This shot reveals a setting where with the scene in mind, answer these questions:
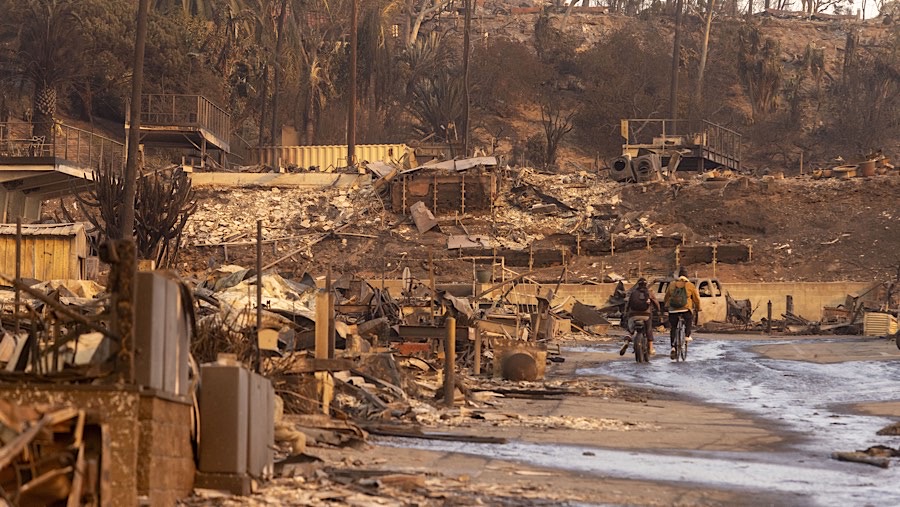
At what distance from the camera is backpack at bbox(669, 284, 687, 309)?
2253cm

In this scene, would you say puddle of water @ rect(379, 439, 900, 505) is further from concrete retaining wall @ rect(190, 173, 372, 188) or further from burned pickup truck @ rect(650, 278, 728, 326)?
concrete retaining wall @ rect(190, 173, 372, 188)

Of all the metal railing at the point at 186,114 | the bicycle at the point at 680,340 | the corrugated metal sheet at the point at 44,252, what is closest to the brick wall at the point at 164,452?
the bicycle at the point at 680,340

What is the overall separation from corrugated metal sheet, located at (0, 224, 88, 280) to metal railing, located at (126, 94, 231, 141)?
67.8 feet

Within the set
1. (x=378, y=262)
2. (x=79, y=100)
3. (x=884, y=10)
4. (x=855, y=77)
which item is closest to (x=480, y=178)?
(x=378, y=262)

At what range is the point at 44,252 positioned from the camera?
99.8ft

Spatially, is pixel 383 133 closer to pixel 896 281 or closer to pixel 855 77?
pixel 855 77

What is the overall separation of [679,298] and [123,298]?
52.4 ft

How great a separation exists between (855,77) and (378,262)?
147ft

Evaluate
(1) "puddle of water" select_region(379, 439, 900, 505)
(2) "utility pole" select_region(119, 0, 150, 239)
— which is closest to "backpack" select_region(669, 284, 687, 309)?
(1) "puddle of water" select_region(379, 439, 900, 505)

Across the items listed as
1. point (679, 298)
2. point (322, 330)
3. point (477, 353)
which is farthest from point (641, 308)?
point (322, 330)

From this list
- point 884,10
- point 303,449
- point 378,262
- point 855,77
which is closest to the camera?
point 303,449

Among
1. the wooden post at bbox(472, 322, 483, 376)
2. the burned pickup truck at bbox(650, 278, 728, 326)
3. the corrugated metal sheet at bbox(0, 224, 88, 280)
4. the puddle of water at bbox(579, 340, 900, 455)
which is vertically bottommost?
the puddle of water at bbox(579, 340, 900, 455)

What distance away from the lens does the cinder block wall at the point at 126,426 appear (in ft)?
24.1

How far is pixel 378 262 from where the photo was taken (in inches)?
1956
